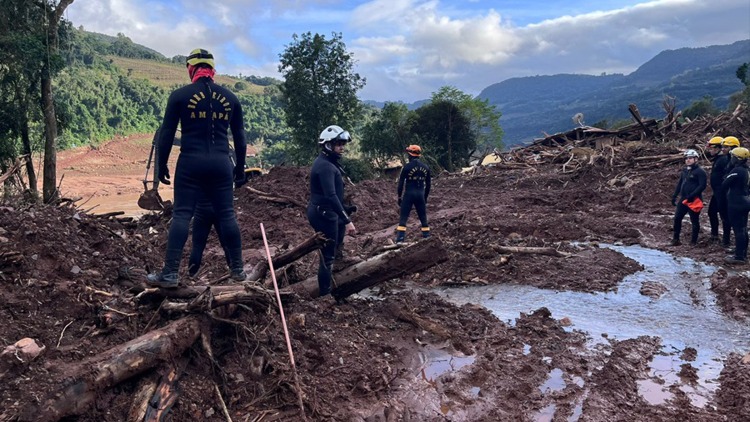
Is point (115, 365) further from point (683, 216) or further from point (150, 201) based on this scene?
point (150, 201)

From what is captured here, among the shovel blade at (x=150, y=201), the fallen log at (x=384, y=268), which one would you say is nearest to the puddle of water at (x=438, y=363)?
the fallen log at (x=384, y=268)

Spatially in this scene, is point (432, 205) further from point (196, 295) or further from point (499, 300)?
point (196, 295)

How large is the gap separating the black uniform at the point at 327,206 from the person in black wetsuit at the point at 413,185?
3882mm

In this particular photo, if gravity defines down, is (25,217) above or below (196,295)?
above

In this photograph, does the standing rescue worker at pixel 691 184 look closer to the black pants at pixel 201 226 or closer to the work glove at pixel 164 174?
the black pants at pixel 201 226

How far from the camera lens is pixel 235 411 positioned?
3.95 metres

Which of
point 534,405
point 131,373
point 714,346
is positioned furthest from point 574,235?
point 131,373

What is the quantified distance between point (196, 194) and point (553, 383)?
12.8 feet

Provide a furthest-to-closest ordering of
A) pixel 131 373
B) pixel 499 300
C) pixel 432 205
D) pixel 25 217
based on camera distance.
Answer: pixel 432 205 < pixel 499 300 < pixel 25 217 < pixel 131 373

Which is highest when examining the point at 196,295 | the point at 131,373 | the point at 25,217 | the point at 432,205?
the point at 25,217

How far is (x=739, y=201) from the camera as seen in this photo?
855 cm

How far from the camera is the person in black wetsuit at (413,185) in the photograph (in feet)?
32.7

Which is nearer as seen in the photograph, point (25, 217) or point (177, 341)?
point (177, 341)

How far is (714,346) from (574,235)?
5.78m
